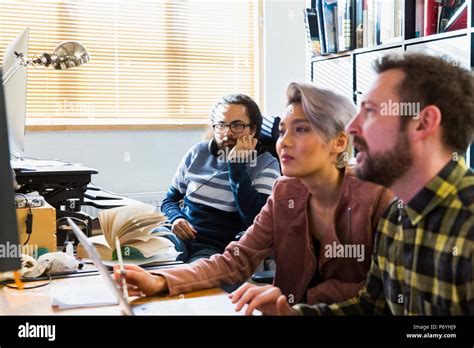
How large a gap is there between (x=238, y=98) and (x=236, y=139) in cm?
13

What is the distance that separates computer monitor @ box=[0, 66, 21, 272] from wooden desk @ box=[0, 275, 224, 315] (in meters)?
0.31

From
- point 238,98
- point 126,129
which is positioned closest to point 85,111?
point 126,129

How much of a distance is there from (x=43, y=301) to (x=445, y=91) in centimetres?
66

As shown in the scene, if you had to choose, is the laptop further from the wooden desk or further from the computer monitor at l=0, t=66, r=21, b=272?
the computer monitor at l=0, t=66, r=21, b=272

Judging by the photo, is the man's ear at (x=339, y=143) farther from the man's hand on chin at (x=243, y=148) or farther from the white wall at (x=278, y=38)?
the white wall at (x=278, y=38)

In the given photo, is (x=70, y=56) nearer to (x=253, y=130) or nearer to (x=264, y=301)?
(x=253, y=130)

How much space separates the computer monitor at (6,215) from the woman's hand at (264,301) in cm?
35

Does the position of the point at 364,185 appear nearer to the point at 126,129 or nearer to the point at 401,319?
the point at 401,319

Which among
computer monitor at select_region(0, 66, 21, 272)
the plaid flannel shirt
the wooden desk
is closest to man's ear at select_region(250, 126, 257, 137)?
the wooden desk

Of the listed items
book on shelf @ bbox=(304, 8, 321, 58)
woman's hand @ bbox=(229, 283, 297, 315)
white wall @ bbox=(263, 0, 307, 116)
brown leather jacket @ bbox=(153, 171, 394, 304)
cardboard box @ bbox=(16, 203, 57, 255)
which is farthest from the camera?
white wall @ bbox=(263, 0, 307, 116)

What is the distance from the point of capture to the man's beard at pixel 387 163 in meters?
0.71

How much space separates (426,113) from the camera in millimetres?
693

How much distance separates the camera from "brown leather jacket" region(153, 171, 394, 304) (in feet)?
2.98
